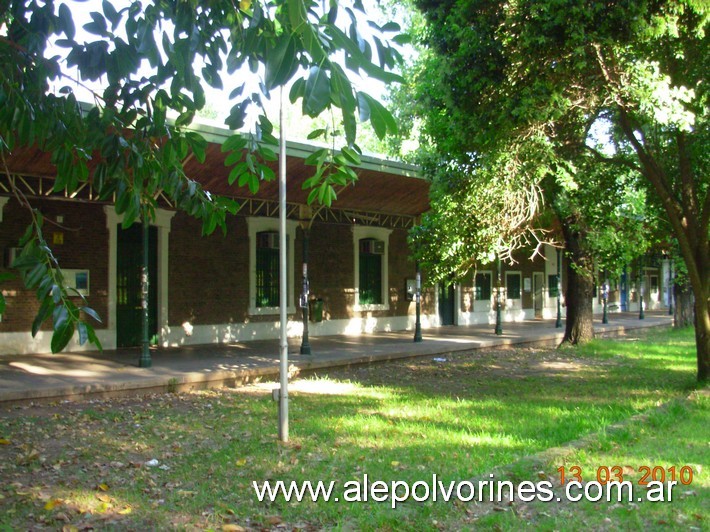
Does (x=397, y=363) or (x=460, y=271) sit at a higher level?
(x=460, y=271)

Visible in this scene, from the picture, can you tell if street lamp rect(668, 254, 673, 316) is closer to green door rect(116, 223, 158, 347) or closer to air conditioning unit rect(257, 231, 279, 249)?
air conditioning unit rect(257, 231, 279, 249)

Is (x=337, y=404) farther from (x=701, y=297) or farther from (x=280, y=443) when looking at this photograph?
(x=701, y=297)

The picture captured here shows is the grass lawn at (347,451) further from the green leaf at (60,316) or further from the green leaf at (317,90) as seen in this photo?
the green leaf at (317,90)

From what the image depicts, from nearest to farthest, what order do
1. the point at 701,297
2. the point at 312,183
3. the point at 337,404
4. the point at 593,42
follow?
1. the point at 312,183
2. the point at 593,42
3. the point at 337,404
4. the point at 701,297

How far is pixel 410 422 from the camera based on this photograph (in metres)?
8.04

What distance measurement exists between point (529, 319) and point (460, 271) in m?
20.0

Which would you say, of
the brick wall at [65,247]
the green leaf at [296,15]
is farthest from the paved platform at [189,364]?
the green leaf at [296,15]

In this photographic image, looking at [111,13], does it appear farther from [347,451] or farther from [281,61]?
[347,451]

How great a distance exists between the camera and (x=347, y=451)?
6613mm

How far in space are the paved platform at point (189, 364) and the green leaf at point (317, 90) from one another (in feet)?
27.1

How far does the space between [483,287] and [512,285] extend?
2.55 meters

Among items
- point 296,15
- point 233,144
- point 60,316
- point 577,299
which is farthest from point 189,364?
point 296,15

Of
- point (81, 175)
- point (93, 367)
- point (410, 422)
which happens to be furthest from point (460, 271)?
point (81, 175)

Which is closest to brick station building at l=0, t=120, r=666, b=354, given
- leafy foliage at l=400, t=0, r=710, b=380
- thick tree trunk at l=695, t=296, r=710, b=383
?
leafy foliage at l=400, t=0, r=710, b=380
